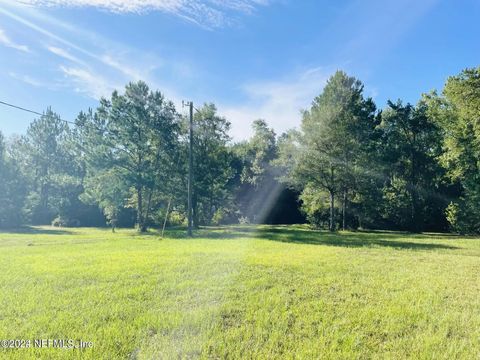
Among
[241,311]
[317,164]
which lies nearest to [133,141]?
[317,164]

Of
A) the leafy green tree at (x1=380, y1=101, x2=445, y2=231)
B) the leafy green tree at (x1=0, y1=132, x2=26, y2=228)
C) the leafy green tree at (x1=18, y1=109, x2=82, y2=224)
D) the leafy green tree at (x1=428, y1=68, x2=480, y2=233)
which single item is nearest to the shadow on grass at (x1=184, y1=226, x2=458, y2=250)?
the leafy green tree at (x1=428, y1=68, x2=480, y2=233)

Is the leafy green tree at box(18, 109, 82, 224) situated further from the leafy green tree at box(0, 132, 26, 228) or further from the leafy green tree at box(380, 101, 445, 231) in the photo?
the leafy green tree at box(380, 101, 445, 231)

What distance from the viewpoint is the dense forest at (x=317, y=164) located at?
75.4 feet

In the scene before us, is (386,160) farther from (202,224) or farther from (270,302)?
(270,302)

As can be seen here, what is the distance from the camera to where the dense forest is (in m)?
23.0

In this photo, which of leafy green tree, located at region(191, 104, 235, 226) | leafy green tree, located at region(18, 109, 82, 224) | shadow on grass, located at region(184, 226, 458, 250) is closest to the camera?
shadow on grass, located at region(184, 226, 458, 250)

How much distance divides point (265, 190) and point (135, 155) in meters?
16.3

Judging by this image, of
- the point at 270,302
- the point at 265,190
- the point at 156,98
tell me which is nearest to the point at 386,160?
the point at 265,190

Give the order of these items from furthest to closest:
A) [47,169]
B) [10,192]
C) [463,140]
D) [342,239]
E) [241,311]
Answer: [47,169], [10,192], [463,140], [342,239], [241,311]

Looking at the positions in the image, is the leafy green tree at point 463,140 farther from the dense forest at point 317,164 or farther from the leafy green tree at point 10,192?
the leafy green tree at point 10,192

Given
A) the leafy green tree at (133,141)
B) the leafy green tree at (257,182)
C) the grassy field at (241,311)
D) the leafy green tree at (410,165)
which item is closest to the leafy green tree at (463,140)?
the leafy green tree at (410,165)

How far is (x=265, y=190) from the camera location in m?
35.6

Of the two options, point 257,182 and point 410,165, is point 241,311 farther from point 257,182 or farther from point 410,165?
point 257,182

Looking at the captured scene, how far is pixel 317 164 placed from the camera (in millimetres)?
23141
